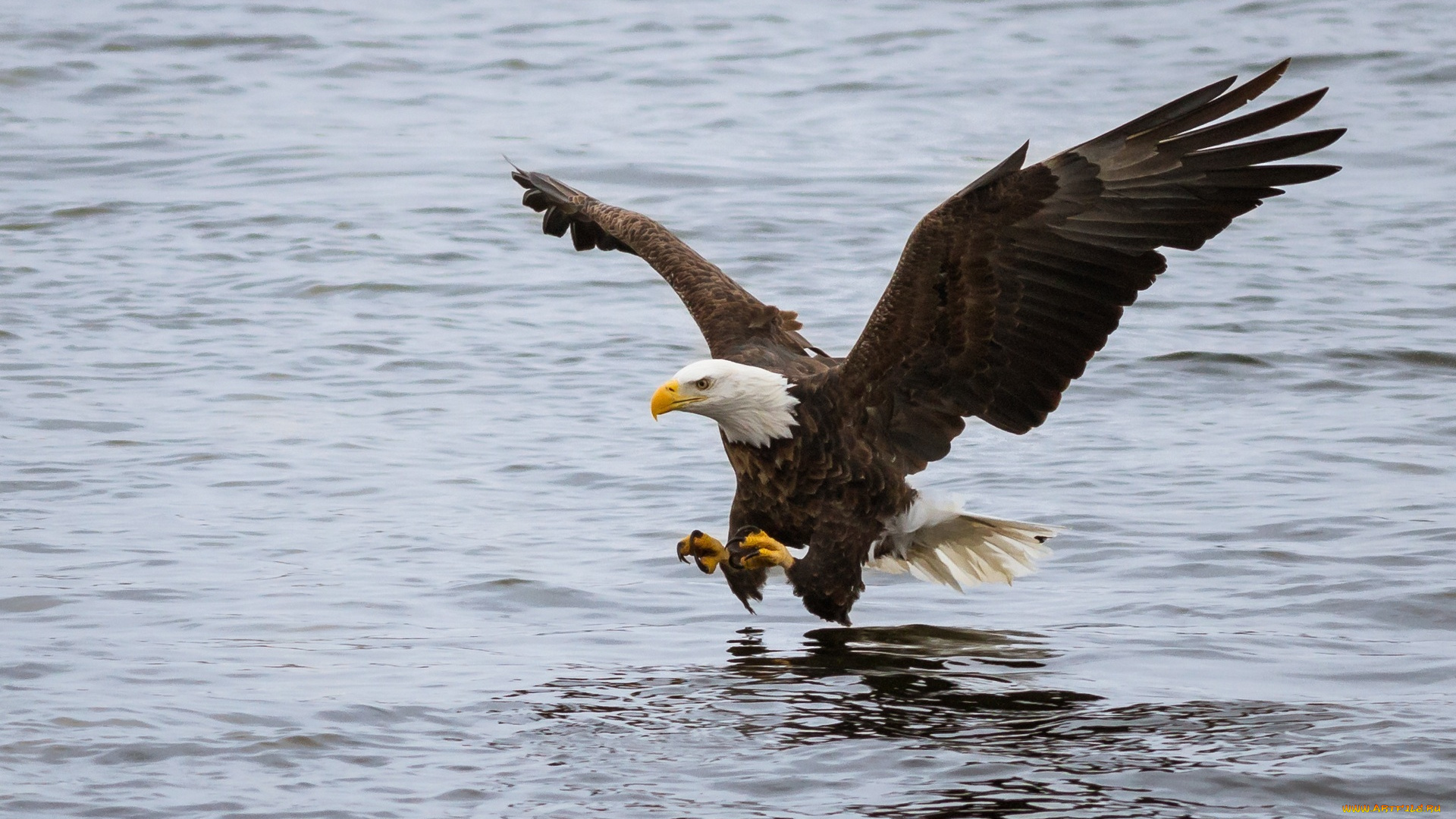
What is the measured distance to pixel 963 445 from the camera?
762cm

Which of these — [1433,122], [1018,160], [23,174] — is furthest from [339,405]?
[1433,122]

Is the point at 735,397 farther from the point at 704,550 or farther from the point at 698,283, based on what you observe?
the point at 698,283

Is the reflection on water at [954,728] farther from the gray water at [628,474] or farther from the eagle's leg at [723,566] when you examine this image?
the eagle's leg at [723,566]

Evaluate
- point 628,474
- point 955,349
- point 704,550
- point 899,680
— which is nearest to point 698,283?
point 628,474

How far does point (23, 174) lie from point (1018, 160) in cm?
874

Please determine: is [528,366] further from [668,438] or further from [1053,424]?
[1053,424]

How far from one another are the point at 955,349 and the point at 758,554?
0.84 meters

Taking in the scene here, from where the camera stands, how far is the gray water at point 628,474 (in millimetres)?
4410

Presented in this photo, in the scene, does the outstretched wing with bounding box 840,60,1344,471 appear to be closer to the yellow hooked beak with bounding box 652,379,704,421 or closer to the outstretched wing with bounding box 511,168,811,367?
the yellow hooked beak with bounding box 652,379,704,421

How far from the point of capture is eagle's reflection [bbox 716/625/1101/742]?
4.70 m

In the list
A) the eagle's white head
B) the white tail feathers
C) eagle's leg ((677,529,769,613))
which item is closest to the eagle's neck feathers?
the eagle's white head

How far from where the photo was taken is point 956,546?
5.93 m

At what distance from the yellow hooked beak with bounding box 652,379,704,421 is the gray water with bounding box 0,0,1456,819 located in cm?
67

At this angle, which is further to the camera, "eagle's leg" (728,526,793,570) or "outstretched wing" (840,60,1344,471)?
"eagle's leg" (728,526,793,570)
